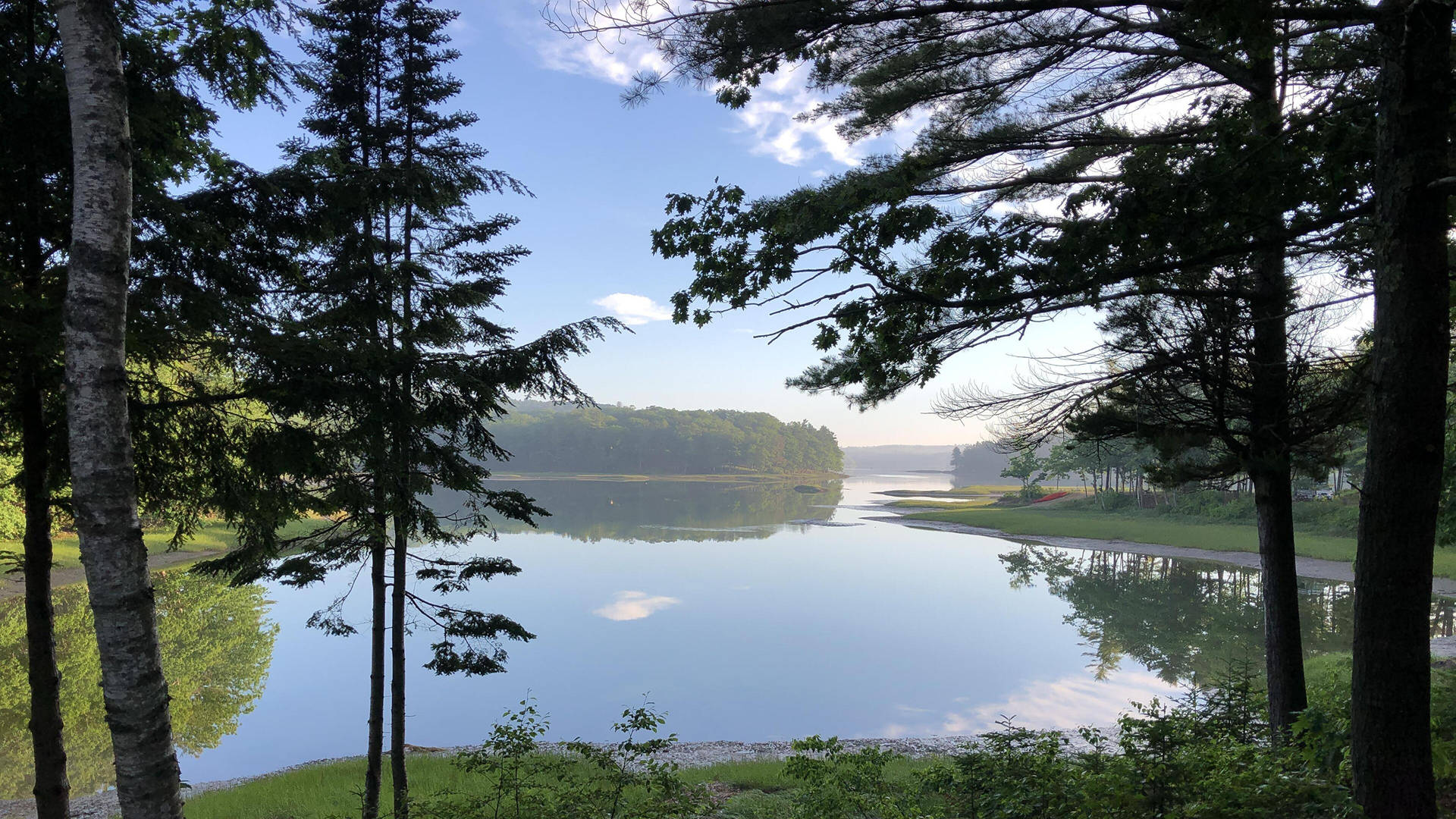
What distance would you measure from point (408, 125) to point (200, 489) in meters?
4.65

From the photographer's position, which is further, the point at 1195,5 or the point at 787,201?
the point at 787,201

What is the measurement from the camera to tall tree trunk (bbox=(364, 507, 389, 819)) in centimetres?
684

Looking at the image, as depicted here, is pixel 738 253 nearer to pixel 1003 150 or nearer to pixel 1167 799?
pixel 1003 150

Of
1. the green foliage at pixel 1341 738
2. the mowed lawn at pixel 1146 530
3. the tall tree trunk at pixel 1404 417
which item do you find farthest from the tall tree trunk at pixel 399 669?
the mowed lawn at pixel 1146 530

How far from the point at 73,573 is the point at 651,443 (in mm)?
95386

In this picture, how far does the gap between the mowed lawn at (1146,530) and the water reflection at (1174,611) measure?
1.94 meters

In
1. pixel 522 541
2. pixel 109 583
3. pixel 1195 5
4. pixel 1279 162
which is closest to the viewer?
pixel 109 583

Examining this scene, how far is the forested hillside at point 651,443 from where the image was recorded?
11081cm

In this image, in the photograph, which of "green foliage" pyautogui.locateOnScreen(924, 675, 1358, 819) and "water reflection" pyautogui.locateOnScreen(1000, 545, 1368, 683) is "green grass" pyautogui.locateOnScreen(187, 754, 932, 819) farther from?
"water reflection" pyautogui.locateOnScreen(1000, 545, 1368, 683)

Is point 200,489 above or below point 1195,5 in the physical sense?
below

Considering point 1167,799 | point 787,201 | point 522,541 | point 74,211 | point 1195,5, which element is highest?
point 1195,5

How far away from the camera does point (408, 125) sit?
8078 mm

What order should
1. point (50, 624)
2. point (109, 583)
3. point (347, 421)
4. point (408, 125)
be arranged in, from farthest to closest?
1. point (408, 125)
2. point (347, 421)
3. point (50, 624)
4. point (109, 583)

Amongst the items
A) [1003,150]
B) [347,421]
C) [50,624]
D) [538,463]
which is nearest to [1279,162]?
[1003,150]
